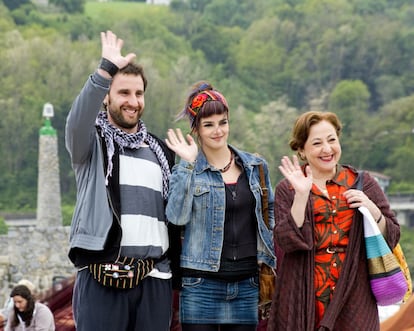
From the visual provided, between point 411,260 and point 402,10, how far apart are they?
35441 millimetres

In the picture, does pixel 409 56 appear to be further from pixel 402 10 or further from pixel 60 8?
pixel 60 8

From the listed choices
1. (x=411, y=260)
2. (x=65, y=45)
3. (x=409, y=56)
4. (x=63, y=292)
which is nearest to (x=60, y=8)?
(x=65, y=45)

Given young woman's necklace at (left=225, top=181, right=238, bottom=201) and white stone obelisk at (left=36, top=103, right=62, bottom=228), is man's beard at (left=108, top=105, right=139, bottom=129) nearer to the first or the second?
young woman's necklace at (left=225, top=181, right=238, bottom=201)

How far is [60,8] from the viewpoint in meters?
65.2

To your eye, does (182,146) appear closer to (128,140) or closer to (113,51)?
(128,140)

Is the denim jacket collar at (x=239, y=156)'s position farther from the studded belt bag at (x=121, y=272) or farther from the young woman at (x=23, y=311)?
the young woman at (x=23, y=311)

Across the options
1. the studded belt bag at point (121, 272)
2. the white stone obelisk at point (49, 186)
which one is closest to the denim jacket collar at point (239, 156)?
the studded belt bag at point (121, 272)

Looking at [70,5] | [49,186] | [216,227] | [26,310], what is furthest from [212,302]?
[70,5]

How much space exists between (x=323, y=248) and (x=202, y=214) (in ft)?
1.28

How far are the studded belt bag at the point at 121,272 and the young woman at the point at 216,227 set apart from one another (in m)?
0.18

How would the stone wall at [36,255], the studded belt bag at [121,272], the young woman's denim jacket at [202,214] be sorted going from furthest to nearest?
1. the stone wall at [36,255]
2. the young woman's denim jacket at [202,214]
3. the studded belt bag at [121,272]

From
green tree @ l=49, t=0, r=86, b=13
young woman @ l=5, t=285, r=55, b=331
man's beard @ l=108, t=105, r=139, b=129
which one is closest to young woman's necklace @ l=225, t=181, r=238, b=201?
man's beard @ l=108, t=105, r=139, b=129

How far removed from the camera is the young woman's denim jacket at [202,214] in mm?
3127

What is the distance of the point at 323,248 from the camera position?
3.11 metres
